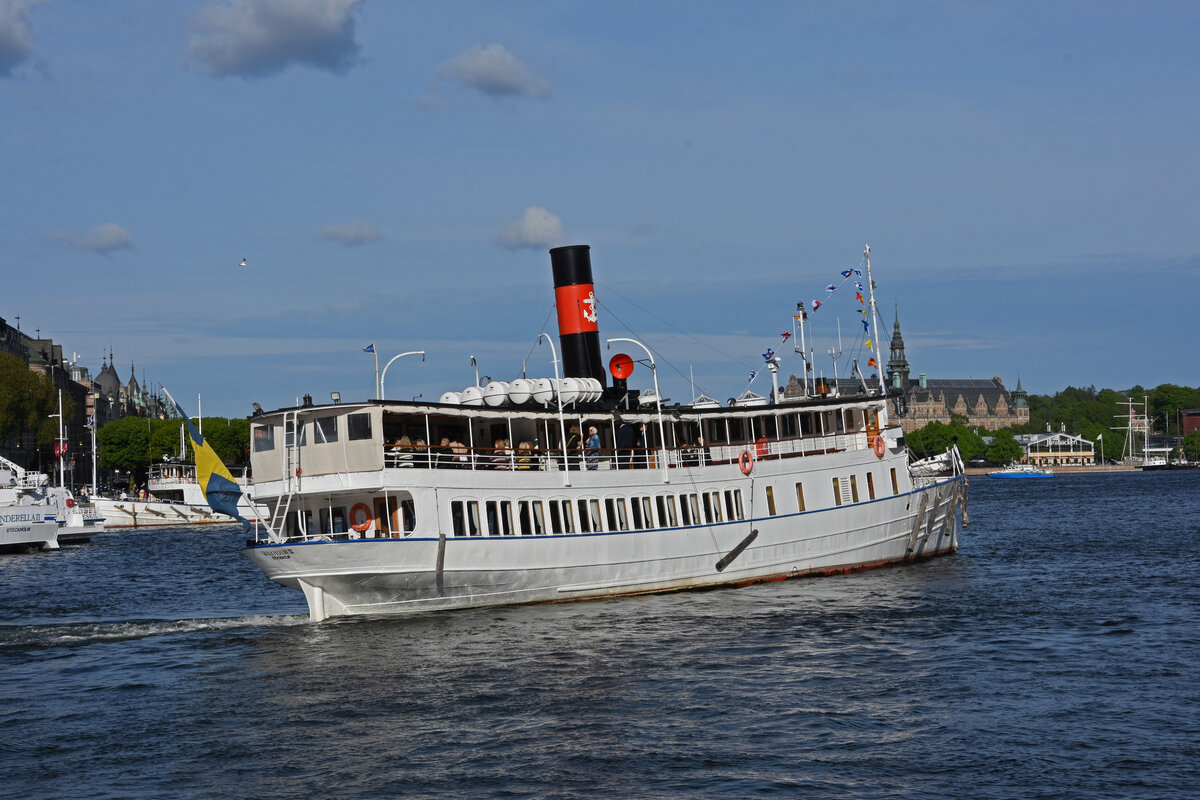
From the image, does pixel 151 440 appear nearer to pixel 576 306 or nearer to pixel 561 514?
pixel 576 306

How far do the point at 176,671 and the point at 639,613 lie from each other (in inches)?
464

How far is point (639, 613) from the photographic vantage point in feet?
109

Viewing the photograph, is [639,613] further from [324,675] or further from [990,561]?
[990,561]

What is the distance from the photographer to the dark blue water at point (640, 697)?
61.1 ft

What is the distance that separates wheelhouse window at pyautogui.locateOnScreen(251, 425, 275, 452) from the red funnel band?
10781 mm

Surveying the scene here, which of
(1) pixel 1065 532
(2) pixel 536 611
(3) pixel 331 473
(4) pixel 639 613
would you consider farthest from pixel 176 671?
(1) pixel 1065 532

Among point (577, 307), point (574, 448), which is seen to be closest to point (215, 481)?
point (574, 448)

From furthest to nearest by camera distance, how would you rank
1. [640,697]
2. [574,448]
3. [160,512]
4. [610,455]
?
[160,512] < [610,455] < [574,448] < [640,697]

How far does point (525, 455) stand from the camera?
34469 millimetres

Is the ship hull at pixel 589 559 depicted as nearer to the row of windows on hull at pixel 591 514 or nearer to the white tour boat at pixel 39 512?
the row of windows on hull at pixel 591 514

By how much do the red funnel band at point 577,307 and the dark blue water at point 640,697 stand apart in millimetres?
9085

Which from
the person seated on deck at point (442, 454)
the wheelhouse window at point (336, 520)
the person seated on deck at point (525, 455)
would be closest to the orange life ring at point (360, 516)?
the wheelhouse window at point (336, 520)

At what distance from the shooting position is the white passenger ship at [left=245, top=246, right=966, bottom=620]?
31359mm

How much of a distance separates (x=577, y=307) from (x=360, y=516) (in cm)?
1100
